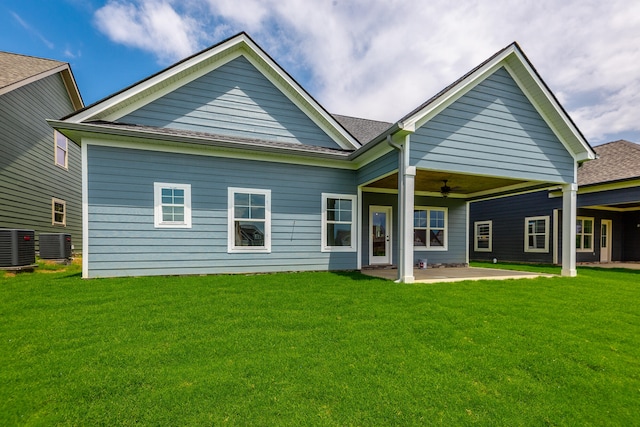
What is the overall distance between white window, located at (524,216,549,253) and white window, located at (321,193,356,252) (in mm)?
10252

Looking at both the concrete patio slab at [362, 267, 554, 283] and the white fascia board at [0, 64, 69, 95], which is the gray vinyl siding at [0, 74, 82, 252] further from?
the concrete patio slab at [362, 267, 554, 283]

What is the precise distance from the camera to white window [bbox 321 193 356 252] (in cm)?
812

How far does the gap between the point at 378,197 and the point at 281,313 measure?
6346 mm

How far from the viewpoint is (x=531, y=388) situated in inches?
97.7

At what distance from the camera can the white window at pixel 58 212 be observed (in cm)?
1133

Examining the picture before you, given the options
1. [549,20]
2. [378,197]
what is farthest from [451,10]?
[378,197]

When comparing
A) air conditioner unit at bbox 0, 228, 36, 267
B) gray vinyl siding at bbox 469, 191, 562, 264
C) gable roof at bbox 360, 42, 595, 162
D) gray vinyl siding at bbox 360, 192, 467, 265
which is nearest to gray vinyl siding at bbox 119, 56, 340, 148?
gable roof at bbox 360, 42, 595, 162

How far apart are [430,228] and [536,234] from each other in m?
6.57

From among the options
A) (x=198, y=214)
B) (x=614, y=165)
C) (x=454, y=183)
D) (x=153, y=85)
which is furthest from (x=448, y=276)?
(x=614, y=165)

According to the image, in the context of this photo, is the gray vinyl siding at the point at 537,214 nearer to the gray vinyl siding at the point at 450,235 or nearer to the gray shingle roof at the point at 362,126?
the gray vinyl siding at the point at 450,235

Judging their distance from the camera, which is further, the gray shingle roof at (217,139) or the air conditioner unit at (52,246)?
the air conditioner unit at (52,246)

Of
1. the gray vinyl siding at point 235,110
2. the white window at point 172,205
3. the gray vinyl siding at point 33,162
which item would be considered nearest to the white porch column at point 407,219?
the gray vinyl siding at point 235,110

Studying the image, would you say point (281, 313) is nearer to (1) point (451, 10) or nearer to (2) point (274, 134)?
(2) point (274, 134)

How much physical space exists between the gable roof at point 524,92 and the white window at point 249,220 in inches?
125
